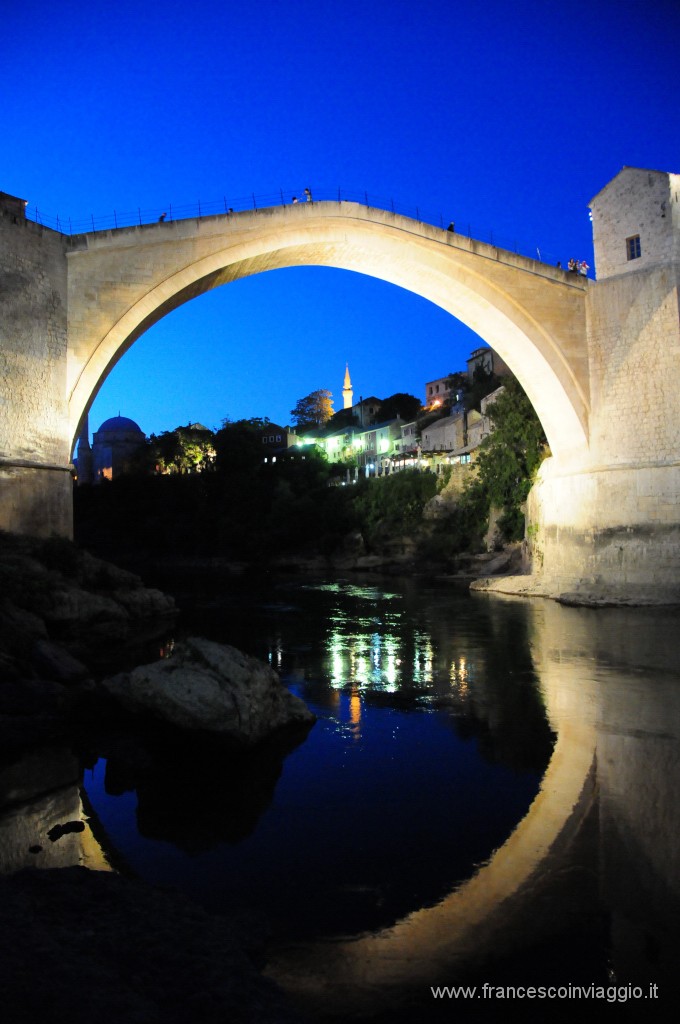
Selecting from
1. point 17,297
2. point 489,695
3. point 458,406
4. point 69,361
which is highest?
point 458,406

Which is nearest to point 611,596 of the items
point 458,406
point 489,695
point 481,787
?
point 489,695

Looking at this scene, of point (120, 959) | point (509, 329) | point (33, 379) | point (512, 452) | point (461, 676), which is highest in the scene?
point (509, 329)

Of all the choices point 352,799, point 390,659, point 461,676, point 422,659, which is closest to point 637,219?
point 422,659

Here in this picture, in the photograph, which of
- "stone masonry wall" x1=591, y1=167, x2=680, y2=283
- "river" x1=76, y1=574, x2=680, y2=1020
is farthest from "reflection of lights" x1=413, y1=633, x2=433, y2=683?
"stone masonry wall" x1=591, y1=167, x2=680, y2=283

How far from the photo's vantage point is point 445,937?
2.64 meters

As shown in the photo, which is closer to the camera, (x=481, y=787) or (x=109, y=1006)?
(x=109, y=1006)

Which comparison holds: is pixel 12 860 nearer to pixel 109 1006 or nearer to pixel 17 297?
pixel 109 1006

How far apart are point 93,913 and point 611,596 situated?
12963mm

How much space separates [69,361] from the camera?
44.1 feet

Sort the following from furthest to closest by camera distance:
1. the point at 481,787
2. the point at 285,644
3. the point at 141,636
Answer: the point at 141,636
the point at 285,644
the point at 481,787

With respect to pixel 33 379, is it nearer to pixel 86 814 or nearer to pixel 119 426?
pixel 86 814

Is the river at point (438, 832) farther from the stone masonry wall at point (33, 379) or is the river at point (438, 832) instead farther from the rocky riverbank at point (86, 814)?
the stone masonry wall at point (33, 379)

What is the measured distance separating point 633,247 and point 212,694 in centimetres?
1346

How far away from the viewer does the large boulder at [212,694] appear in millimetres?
5039
